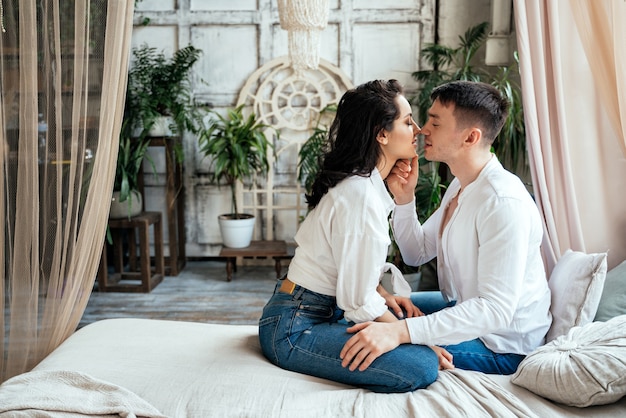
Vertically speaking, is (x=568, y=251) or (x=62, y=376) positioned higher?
(x=568, y=251)

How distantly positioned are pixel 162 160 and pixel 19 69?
136 inches

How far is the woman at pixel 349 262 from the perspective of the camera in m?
1.65

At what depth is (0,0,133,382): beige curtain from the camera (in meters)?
1.84

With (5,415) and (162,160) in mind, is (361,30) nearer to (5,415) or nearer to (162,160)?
(162,160)

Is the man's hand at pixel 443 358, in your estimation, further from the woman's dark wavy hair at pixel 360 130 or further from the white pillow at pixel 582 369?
the woman's dark wavy hair at pixel 360 130

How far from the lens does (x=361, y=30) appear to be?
506cm

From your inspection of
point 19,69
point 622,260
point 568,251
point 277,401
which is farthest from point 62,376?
point 622,260

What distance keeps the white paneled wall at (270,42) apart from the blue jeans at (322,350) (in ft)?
11.0

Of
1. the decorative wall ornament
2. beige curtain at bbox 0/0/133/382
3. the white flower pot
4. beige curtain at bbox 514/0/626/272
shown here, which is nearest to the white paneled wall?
the decorative wall ornament

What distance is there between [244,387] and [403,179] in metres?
0.88

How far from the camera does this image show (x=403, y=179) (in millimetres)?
2100

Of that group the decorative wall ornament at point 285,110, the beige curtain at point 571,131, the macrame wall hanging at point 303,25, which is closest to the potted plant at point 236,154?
the decorative wall ornament at point 285,110

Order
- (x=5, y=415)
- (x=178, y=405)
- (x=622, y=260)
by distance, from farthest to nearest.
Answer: (x=622, y=260) < (x=178, y=405) < (x=5, y=415)

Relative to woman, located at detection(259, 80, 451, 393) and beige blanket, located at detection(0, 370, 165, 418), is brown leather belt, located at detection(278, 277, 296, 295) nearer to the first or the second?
woman, located at detection(259, 80, 451, 393)
